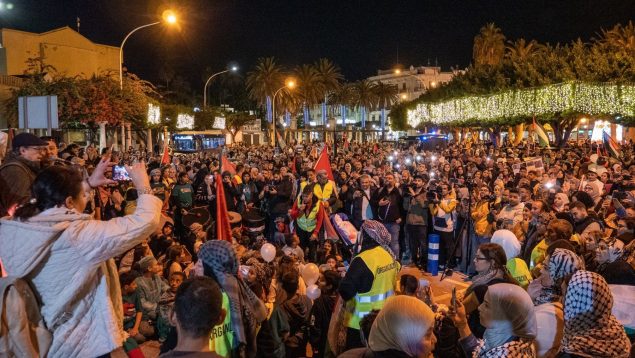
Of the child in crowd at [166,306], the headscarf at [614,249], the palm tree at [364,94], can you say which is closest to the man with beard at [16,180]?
the child in crowd at [166,306]

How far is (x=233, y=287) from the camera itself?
4023 millimetres

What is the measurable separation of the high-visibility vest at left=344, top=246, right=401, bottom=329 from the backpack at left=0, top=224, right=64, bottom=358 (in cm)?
255

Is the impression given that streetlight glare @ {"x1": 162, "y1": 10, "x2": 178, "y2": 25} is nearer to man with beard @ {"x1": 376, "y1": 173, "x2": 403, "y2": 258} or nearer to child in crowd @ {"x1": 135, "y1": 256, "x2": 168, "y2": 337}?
man with beard @ {"x1": 376, "y1": 173, "x2": 403, "y2": 258}

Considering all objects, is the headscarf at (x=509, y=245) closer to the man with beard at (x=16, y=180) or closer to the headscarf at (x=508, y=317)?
the headscarf at (x=508, y=317)

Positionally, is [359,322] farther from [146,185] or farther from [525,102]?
[525,102]

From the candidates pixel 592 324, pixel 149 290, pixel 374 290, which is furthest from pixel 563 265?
pixel 149 290

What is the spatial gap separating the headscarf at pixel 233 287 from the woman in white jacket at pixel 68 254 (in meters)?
1.03

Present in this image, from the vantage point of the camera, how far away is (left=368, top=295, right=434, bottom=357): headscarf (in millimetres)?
2783

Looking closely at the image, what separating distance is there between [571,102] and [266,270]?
28.1 meters

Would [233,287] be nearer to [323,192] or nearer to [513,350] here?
[513,350]

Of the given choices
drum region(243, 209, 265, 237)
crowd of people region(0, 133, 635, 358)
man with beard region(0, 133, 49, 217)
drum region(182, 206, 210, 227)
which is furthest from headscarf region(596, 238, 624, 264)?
drum region(182, 206, 210, 227)

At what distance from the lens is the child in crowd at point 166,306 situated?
18.7 feet

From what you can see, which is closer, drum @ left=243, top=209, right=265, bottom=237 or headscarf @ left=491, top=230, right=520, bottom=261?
headscarf @ left=491, top=230, right=520, bottom=261

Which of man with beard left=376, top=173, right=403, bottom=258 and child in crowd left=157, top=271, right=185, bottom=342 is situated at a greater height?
man with beard left=376, top=173, right=403, bottom=258
